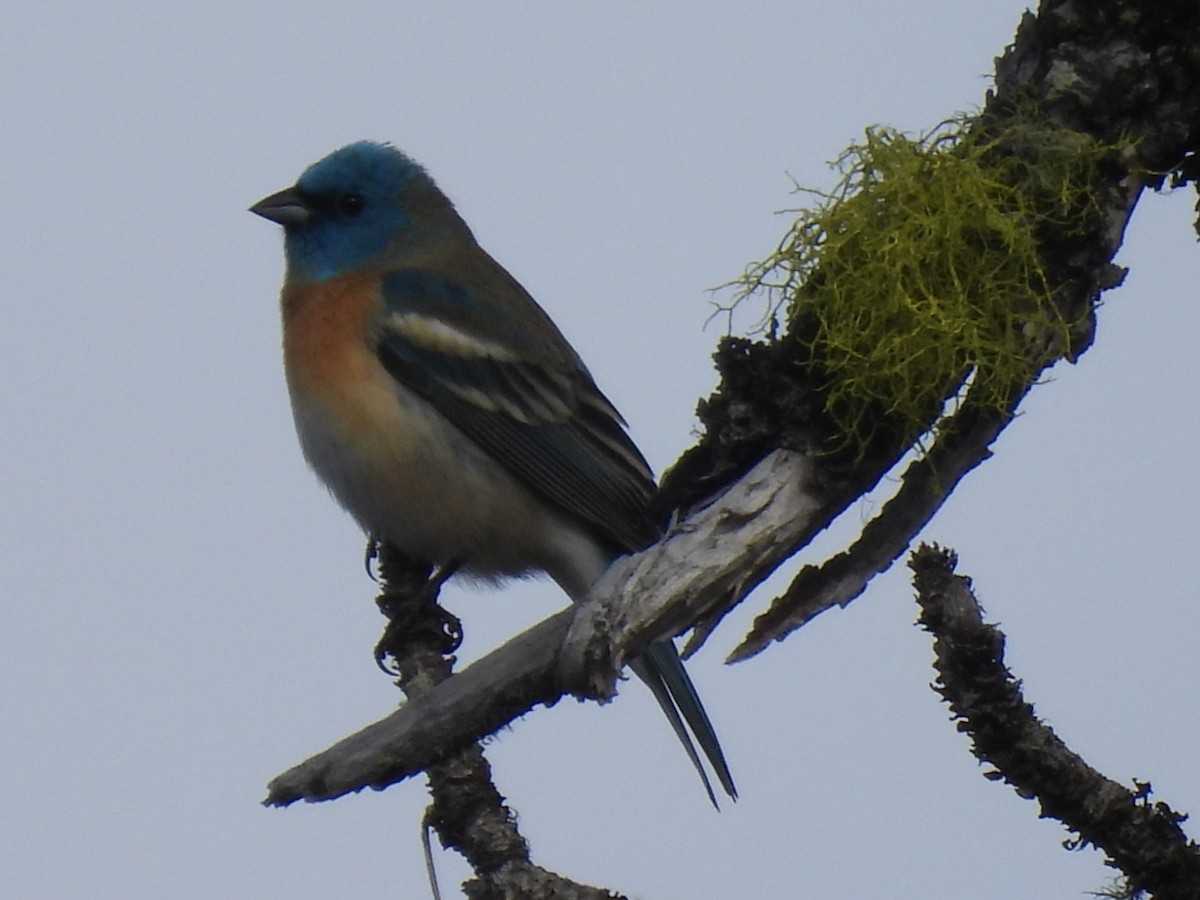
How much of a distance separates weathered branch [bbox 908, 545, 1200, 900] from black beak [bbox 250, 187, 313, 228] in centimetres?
362

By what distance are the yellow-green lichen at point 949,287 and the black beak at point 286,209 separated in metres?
2.80

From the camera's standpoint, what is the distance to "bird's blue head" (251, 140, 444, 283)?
629 cm

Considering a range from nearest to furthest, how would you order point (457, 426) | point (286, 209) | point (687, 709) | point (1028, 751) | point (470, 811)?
point (1028, 751) < point (470, 811) < point (687, 709) < point (457, 426) < point (286, 209)

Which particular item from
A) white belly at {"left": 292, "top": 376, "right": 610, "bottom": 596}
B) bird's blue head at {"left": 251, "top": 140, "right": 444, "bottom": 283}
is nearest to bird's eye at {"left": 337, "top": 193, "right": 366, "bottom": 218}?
Result: bird's blue head at {"left": 251, "top": 140, "right": 444, "bottom": 283}

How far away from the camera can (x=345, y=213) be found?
640cm

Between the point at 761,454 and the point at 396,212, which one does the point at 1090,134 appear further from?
the point at 396,212

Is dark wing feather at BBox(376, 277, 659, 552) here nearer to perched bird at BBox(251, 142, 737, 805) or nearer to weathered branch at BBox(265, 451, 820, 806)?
perched bird at BBox(251, 142, 737, 805)

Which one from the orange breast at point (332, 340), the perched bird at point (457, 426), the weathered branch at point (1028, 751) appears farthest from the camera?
the orange breast at point (332, 340)

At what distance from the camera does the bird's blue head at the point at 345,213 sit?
6.29 m

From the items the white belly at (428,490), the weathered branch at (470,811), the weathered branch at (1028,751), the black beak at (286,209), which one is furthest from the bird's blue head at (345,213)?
the weathered branch at (1028,751)

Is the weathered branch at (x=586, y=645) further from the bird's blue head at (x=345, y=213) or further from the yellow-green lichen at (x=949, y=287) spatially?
the bird's blue head at (x=345, y=213)

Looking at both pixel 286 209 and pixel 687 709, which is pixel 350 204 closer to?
pixel 286 209

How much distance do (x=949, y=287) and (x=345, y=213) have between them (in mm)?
3038

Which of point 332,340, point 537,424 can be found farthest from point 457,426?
point 332,340
